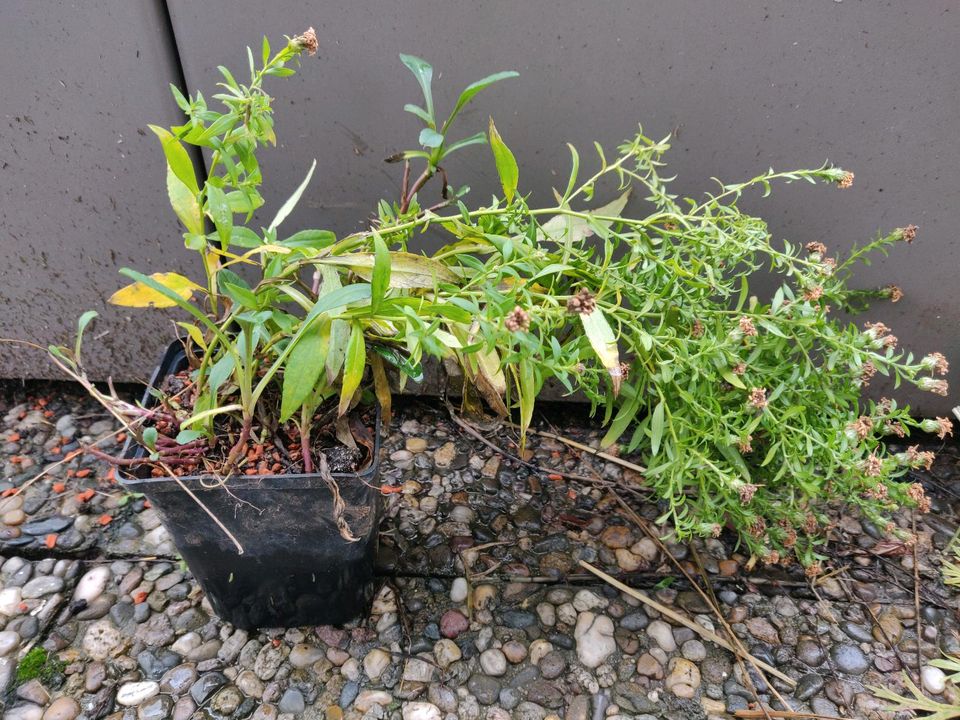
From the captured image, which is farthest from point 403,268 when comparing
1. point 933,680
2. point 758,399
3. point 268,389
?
point 933,680

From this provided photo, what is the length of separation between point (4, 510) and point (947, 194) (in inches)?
79.1

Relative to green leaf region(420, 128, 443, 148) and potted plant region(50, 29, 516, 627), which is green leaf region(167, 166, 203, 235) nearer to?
potted plant region(50, 29, 516, 627)

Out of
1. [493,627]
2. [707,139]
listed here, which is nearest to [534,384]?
[493,627]

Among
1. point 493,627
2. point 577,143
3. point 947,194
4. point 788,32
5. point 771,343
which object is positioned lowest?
point 493,627

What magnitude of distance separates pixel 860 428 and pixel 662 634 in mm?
508

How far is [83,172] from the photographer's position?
1366 millimetres

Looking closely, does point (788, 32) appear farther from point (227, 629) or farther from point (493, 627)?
point (227, 629)

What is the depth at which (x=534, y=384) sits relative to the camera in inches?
37.9

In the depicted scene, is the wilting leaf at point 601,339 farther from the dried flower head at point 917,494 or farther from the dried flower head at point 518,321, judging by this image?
the dried flower head at point 917,494

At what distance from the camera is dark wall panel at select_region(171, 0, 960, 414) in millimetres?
1185

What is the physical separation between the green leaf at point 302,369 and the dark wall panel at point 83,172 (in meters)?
0.72

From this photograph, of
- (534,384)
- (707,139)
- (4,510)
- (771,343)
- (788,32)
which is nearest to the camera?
(534,384)

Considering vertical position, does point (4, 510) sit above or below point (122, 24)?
below

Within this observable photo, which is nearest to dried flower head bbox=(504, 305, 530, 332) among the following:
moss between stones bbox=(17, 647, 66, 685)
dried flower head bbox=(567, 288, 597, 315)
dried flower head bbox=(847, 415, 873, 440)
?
dried flower head bbox=(567, 288, 597, 315)
